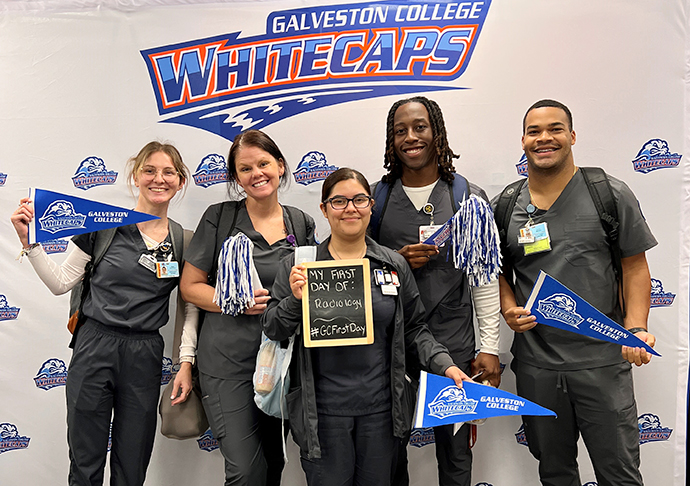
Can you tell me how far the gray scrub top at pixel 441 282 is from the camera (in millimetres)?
2326

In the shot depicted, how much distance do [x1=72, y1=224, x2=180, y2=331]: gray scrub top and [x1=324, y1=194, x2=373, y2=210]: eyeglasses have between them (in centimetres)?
106

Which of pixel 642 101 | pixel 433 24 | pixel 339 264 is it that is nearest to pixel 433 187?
pixel 339 264

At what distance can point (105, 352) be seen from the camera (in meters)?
2.28

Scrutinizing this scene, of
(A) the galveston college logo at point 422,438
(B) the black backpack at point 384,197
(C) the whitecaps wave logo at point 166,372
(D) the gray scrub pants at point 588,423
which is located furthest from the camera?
(C) the whitecaps wave logo at point 166,372

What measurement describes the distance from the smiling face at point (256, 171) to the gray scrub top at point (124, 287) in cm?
61

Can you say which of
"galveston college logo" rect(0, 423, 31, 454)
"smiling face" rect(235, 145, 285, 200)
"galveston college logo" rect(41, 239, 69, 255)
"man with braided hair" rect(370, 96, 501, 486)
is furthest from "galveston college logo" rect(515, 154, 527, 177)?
"galveston college logo" rect(0, 423, 31, 454)

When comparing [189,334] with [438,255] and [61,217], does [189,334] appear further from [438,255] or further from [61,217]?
[438,255]

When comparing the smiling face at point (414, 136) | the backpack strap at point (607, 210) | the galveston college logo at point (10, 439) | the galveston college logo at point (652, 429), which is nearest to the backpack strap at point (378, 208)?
the smiling face at point (414, 136)

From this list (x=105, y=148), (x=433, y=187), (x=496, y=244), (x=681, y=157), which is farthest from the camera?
(x=105, y=148)

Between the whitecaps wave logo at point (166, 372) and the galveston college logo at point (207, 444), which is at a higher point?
the whitecaps wave logo at point (166, 372)

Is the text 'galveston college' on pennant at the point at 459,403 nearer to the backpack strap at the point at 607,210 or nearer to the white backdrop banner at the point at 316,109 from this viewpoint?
the backpack strap at the point at 607,210

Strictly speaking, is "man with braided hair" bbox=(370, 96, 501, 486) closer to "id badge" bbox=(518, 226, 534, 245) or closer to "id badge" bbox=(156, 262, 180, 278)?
"id badge" bbox=(518, 226, 534, 245)

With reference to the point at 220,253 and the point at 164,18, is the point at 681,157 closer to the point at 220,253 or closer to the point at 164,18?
the point at 220,253

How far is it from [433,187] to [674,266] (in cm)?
173
